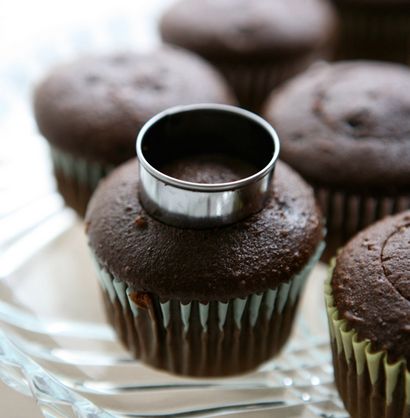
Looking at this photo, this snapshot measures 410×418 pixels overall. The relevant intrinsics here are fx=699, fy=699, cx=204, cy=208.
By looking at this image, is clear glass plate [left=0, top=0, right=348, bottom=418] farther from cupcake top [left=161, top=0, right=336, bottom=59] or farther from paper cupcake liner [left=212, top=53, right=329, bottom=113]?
paper cupcake liner [left=212, top=53, right=329, bottom=113]

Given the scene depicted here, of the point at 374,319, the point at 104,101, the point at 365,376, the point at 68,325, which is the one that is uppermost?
the point at 104,101

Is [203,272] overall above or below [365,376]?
above

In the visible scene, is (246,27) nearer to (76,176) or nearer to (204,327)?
(76,176)

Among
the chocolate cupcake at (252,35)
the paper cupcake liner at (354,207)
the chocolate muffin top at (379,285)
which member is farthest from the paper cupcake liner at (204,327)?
the chocolate cupcake at (252,35)

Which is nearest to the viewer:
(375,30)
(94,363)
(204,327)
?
(204,327)

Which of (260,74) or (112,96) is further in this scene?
(260,74)

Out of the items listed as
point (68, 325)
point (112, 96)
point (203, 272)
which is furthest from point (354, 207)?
point (68, 325)

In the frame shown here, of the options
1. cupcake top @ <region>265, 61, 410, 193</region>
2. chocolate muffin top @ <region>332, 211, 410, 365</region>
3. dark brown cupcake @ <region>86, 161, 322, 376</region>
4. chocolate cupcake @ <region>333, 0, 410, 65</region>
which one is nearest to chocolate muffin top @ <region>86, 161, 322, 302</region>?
dark brown cupcake @ <region>86, 161, 322, 376</region>

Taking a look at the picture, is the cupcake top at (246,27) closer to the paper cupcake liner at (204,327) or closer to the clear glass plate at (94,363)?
the clear glass plate at (94,363)
